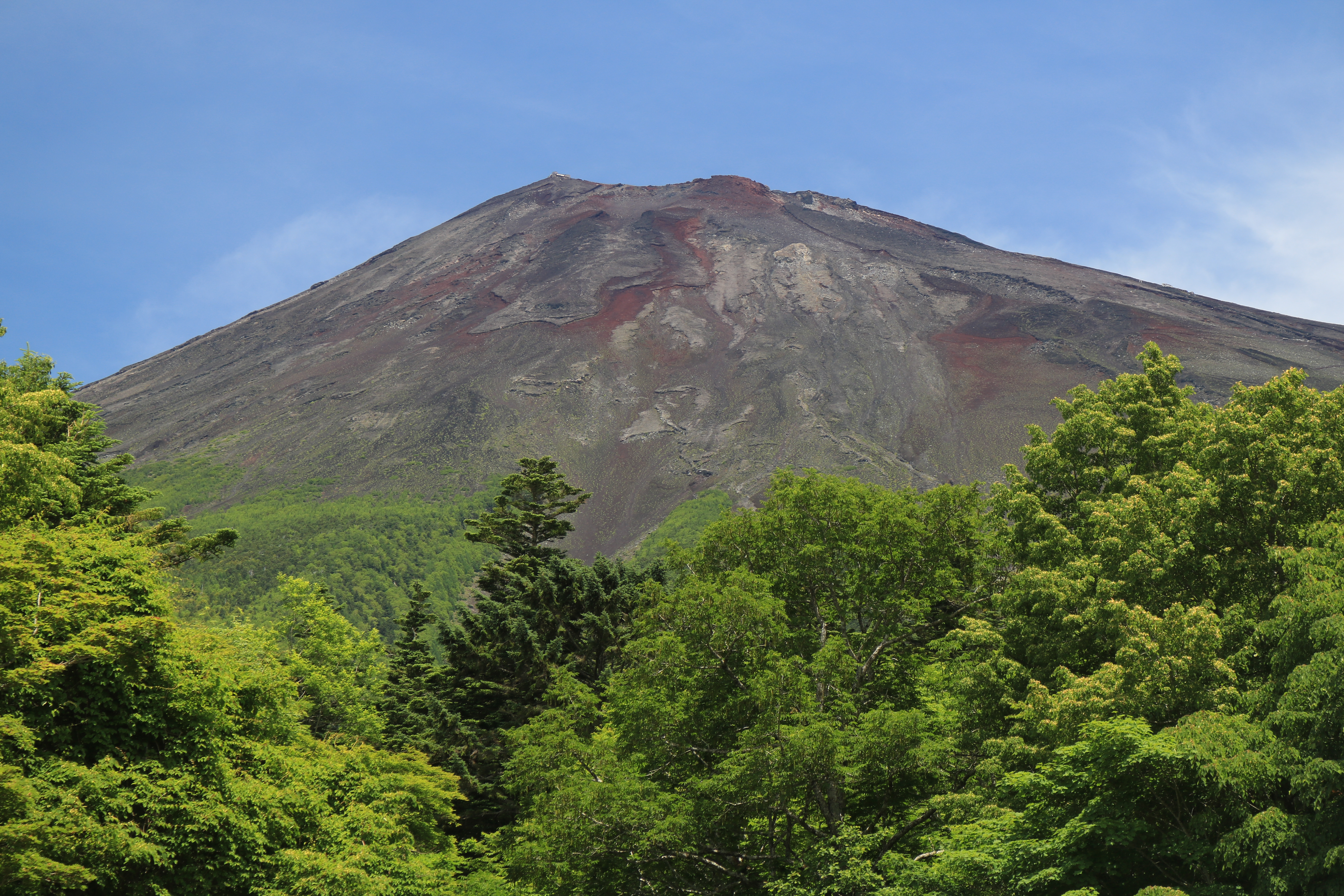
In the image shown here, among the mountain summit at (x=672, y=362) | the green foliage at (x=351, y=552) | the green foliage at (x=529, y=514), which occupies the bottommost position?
the green foliage at (x=351, y=552)

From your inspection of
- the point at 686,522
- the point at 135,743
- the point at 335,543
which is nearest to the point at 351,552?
the point at 335,543

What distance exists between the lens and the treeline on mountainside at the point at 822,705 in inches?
559

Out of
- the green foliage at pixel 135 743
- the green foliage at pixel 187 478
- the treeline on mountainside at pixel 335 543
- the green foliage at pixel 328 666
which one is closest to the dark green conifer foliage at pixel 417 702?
the green foliage at pixel 328 666

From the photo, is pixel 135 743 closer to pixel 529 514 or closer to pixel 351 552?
pixel 529 514

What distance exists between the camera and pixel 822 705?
70.2 feet

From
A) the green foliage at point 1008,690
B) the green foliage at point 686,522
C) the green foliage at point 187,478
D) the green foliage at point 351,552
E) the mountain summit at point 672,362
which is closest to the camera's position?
the green foliage at point 1008,690

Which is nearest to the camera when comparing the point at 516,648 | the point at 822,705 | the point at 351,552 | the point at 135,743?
the point at 135,743

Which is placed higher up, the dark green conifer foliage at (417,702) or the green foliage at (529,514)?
the green foliage at (529,514)

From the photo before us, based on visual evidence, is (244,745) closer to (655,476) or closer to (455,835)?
(455,835)

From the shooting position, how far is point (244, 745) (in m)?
18.8

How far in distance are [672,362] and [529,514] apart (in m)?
116

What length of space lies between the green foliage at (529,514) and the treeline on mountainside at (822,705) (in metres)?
12.7

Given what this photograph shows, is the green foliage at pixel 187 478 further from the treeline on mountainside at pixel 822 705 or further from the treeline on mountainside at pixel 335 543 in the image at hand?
the treeline on mountainside at pixel 822 705

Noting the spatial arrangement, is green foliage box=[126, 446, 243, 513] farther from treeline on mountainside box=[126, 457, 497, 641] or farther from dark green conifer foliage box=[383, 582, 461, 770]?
dark green conifer foliage box=[383, 582, 461, 770]
